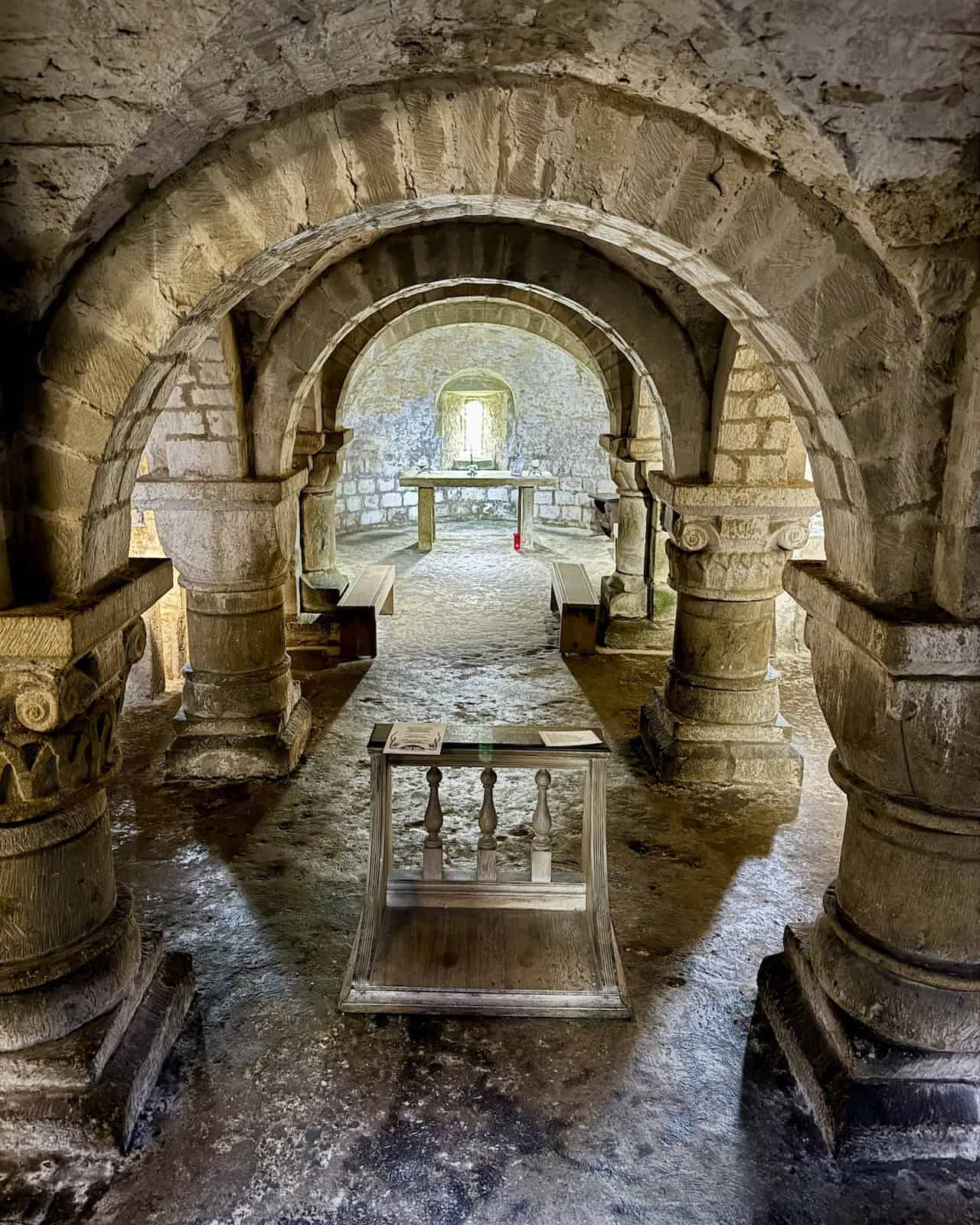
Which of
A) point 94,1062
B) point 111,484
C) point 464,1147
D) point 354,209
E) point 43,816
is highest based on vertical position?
point 354,209

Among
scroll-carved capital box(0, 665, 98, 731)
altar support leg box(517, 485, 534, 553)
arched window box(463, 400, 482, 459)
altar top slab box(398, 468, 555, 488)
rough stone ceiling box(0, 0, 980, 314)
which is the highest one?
rough stone ceiling box(0, 0, 980, 314)

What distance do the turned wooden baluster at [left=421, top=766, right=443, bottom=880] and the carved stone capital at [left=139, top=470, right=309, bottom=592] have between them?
2089 millimetres

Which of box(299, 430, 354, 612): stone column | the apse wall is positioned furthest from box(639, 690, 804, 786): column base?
the apse wall

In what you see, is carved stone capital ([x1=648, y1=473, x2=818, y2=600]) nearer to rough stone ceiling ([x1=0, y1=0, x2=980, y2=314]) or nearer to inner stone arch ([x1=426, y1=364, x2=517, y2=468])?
rough stone ceiling ([x1=0, y1=0, x2=980, y2=314])

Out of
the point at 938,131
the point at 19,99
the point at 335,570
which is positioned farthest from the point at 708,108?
the point at 335,570

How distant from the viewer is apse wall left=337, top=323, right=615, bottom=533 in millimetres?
13227

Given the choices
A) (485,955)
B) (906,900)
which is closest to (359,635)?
(485,955)

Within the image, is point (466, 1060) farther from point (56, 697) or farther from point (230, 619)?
point (230, 619)

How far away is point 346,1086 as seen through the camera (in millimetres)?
2838

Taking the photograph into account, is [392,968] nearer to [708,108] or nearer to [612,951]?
[612,951]

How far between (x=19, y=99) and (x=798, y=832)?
14.0 ft

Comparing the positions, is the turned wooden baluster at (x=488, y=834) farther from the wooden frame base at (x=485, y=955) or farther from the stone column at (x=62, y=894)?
the stone column at (x=62, y=894)

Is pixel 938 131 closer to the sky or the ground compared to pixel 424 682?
closer to the sky

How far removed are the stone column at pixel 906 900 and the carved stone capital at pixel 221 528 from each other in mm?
3256
